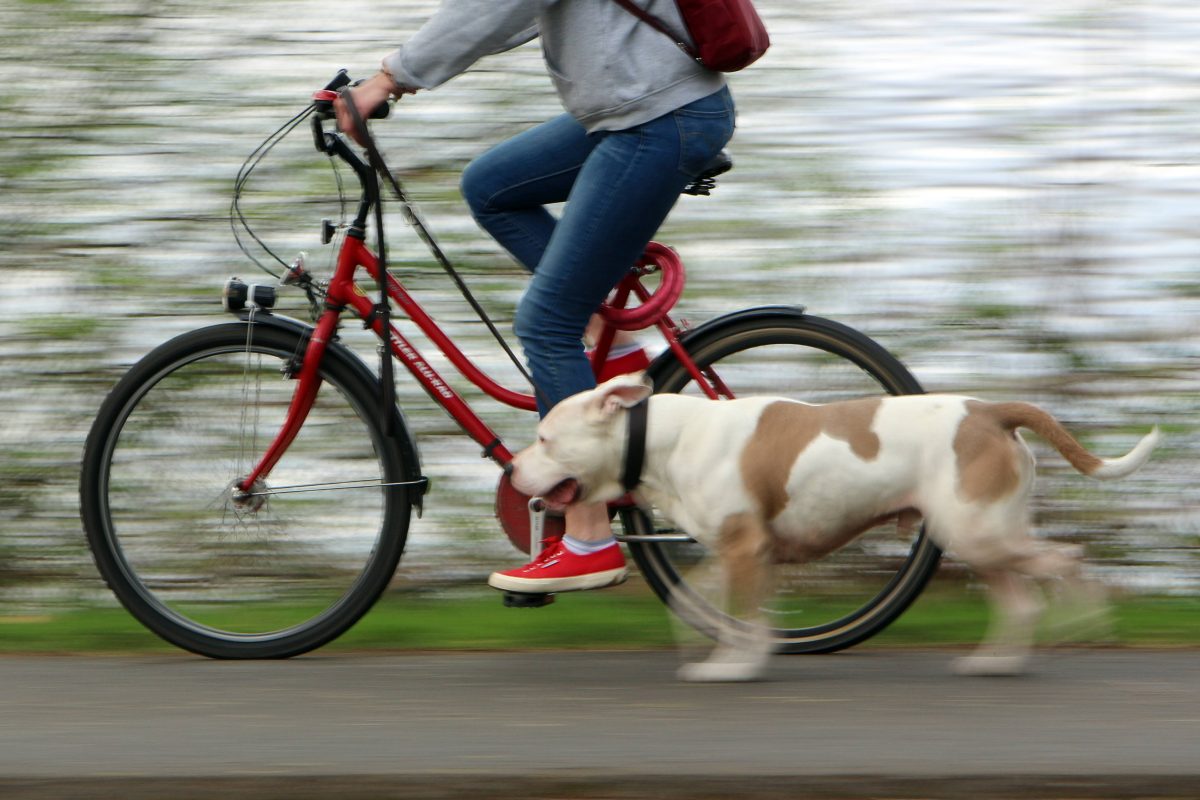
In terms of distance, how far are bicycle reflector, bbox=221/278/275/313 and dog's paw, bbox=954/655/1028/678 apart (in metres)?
2.13

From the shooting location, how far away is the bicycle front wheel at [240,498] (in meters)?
4.44

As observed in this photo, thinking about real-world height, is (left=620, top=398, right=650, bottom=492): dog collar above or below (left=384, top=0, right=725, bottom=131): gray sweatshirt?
below

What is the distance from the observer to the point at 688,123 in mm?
4004

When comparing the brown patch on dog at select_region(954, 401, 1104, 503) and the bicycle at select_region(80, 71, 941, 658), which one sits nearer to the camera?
the brown patch on dog at select_region(954, 401, 1104, 503)

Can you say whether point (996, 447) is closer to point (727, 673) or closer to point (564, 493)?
point (727, 673)

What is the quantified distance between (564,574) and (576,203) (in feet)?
3.21

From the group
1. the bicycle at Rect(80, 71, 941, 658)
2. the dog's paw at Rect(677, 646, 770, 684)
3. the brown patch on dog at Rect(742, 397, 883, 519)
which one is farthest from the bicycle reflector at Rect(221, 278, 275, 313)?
the dog's paw at Rect(677, 646, 770, 684)

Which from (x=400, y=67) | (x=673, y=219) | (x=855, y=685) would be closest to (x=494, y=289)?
(x=673, y=219)

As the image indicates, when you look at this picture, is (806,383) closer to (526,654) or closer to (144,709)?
(526,654)

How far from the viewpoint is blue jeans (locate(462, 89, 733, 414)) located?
13.1 feet

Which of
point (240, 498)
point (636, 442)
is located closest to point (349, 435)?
point (240, 498)

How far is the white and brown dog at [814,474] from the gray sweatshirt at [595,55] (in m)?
0.72

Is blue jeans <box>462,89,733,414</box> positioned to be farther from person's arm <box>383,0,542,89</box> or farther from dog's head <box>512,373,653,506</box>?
person's arm <box>383,0,542,89</box>

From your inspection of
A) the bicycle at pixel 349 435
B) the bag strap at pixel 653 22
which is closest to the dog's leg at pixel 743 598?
the bicycle at pixel 349 435
